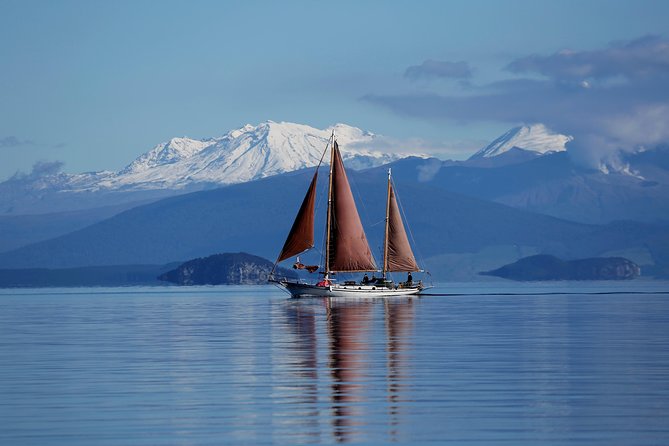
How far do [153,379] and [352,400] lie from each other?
10050 millimetres

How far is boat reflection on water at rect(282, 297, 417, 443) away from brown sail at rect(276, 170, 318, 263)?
6677 centimetres

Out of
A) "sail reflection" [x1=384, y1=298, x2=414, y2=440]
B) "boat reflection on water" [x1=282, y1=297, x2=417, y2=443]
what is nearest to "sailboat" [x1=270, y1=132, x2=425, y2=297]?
"sail reflection" [x1=384, y1=298, x2=414, y2=440]

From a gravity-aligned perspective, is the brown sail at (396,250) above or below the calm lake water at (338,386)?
above

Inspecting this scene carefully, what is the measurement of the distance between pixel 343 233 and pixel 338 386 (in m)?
116

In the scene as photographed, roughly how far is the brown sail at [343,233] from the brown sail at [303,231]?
2.49m

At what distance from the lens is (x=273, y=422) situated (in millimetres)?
36969

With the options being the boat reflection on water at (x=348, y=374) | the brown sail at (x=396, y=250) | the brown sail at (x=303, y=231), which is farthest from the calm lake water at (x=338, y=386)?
the brown sail at (x=396, y=250)

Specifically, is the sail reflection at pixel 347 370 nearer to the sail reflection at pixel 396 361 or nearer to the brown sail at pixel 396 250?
the sail reflection at pixel 396 361

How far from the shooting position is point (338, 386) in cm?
4519

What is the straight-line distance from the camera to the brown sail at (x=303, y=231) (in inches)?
6260

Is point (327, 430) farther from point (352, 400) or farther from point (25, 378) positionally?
point (25, 378)

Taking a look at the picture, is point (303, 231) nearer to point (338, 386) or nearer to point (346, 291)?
point (346, 291)

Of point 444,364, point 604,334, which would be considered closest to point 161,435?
point 444,364

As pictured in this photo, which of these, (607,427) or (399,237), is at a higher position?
(399,237)
